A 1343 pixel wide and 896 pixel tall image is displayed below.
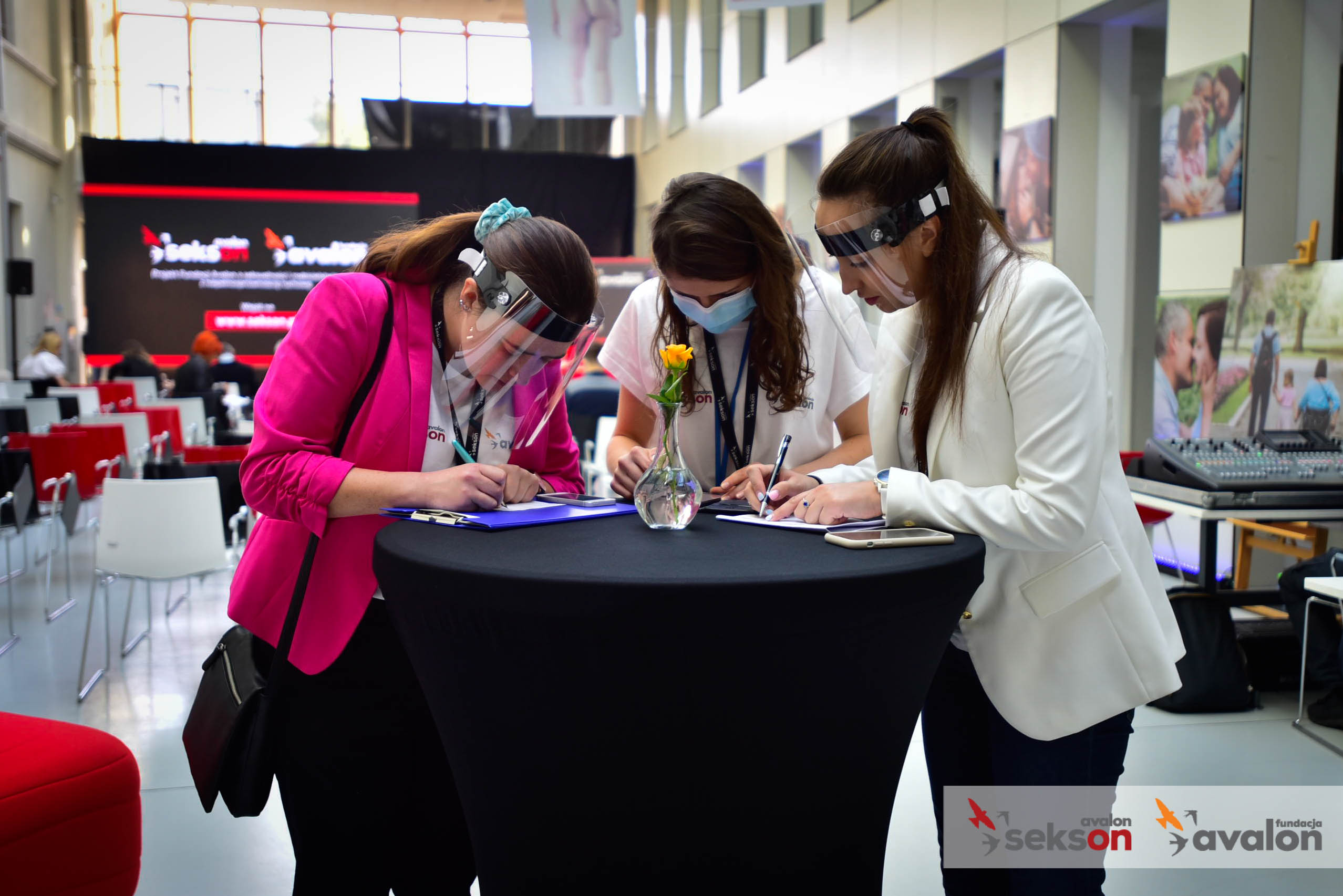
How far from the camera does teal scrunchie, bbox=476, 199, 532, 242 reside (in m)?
1.50

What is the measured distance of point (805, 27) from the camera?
10.9m

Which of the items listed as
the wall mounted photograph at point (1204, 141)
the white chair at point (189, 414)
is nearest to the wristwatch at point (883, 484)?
the wall mounted photograph at point (1204, 141)

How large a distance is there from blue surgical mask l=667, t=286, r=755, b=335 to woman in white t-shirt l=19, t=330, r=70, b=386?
11705 millimetres

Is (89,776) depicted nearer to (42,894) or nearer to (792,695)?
(42,894)

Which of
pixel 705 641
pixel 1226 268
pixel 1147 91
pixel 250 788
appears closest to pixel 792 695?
pixel 705 641

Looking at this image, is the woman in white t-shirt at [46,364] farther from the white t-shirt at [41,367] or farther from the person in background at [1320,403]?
the person in background at [1320,403]

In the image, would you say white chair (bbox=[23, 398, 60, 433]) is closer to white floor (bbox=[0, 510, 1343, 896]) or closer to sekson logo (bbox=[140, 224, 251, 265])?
white floor (bbox=[0, 510, 1343, 896])

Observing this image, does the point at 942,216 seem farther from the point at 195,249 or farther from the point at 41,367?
the point at 195,249

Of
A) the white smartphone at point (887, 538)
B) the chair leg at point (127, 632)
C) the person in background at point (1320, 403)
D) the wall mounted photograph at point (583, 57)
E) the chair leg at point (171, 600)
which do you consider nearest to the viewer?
the white smartphone at point (887, 538)

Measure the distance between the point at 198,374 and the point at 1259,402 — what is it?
9013mm

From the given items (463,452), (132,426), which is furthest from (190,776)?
(132,426)

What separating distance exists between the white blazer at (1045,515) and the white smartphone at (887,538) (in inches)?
1.7

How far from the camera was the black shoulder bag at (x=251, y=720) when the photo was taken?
1483 mm

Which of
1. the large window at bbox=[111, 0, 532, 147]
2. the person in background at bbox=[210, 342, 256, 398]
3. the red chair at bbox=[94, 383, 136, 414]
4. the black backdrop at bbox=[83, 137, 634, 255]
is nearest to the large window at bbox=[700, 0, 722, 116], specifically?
the black backdrop at bbox=[83, 137, 634, 255]
